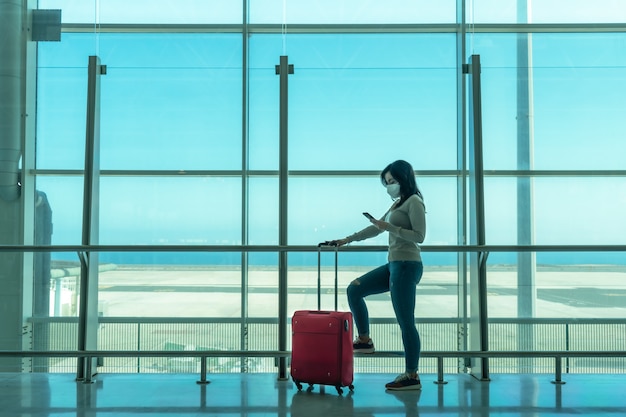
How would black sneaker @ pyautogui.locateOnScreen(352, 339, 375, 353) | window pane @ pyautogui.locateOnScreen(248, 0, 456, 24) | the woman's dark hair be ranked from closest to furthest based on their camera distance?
1. the woman's dark hair
2. black sneaker @ pyautogui.locateOnScreen(352, 339, 375, 353)
3. window pane @ pyautogui.locateOnScreen(248, 0, 456, 24)

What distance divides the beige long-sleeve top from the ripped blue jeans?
53 mm

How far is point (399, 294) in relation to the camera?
345 centimetres

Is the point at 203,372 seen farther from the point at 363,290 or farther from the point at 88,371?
the point at 363,290

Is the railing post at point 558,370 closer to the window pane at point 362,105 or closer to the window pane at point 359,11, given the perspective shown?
the window pane at point 362,105

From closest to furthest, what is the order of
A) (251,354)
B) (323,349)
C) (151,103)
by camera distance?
(323,349)
(251,354)
(151,103)

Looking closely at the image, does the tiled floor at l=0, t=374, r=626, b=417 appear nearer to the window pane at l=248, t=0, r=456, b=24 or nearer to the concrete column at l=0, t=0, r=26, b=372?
the concrete column at l=0, t=0, r=26, b=372

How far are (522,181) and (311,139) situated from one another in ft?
5.41

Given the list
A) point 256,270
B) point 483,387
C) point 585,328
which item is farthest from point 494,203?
point 256,270

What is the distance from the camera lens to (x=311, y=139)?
14.6 feet

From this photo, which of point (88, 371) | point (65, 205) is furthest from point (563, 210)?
point (65, 205)

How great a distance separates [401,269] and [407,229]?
24 centimetres

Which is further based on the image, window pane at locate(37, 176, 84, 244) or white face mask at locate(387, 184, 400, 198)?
window pane at locate(37, 176, 84, 244)

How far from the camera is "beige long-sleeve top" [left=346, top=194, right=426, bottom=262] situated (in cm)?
336

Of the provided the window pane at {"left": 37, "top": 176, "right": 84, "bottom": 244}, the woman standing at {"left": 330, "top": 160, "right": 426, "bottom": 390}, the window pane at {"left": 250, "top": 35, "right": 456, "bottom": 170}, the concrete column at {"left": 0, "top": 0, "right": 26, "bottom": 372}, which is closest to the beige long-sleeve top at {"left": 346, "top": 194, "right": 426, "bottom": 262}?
the woman standing at {"left": 330, "top": 160, "right": 426, "bottom": 390}
